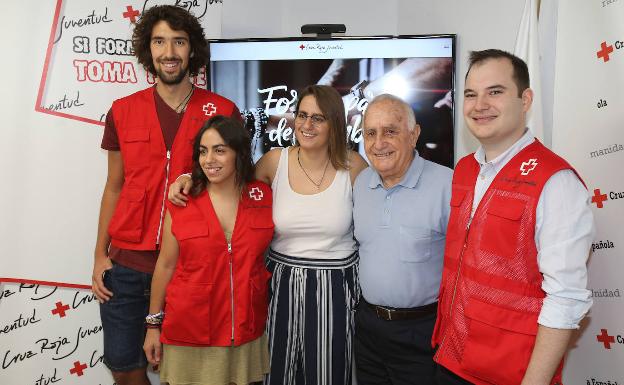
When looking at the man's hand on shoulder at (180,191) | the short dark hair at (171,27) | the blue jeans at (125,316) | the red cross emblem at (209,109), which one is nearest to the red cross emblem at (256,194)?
the man's hand on shoulder at (180,191)

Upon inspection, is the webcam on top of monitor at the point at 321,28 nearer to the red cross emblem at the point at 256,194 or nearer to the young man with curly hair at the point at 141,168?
the young man with curly hair at the point at 141,168

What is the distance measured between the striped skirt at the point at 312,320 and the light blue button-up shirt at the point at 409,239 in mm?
175

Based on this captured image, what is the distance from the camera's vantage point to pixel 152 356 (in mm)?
2143

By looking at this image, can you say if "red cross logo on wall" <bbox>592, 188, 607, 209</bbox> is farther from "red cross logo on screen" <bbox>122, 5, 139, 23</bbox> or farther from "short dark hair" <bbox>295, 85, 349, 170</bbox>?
"red cross logo on screen" <bbox>122, 5, 139, 23</bbox>

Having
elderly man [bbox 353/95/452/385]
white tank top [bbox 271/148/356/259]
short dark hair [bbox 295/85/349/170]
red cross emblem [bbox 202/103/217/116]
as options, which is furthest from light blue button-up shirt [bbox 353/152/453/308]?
red cross emblem [bbox 202/103/217/116]

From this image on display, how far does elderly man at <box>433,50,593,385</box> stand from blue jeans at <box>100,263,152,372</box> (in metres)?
1.22

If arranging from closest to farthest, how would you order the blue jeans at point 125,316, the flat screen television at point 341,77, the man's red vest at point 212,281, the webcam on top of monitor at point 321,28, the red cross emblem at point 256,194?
the man's red vest at point 212,281, the red cross emblem at point 256,194, the blue jeans at point 125,316, the flat screen television at point 341,77, the webcam on top of monitor at point 321,28

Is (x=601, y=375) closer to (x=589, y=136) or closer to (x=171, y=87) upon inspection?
(x=589, y=136)

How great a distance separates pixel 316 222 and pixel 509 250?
2.73 ft

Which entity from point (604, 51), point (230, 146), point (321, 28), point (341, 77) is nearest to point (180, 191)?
point (230, 146)

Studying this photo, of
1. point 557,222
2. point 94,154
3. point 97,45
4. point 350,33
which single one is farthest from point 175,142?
point 350,33

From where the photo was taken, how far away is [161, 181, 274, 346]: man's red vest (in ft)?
6.47

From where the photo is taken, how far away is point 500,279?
4.90 ft

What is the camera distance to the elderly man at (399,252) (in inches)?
74.7
